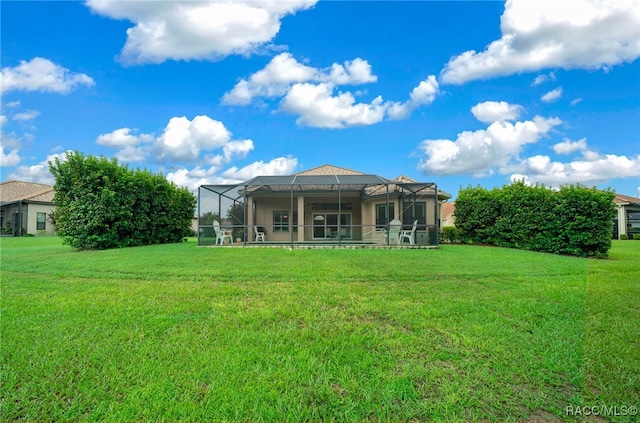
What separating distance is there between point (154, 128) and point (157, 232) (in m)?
5.57

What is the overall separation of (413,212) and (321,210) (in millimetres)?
5345

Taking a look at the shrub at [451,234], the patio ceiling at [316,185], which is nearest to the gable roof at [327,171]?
the patio ceiling at [316,185]

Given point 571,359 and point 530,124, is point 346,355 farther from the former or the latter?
point 530,124

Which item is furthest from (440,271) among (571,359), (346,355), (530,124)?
(530,124)

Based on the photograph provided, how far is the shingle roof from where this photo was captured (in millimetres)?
30109

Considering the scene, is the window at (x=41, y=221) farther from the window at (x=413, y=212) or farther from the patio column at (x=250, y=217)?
the window at (x=413, y=212)

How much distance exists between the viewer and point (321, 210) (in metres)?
20.4

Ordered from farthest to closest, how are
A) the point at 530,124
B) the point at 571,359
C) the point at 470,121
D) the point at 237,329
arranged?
the point at 470,121
the point at 530,124
the point at 237,329
the point at 571,359

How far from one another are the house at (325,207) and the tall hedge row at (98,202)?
315 centimetres

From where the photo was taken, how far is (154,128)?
15.0m

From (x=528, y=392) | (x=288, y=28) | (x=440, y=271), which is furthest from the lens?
(x=288, y=28)

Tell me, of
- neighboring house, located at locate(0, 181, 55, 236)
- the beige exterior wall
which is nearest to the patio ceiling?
neighboring house, located at locate(0, 181, 55, 236)

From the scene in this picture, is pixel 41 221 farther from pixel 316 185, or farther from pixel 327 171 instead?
pixel 316 185

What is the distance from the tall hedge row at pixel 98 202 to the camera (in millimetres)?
14039
